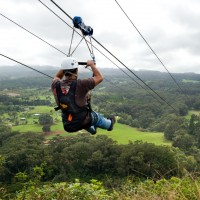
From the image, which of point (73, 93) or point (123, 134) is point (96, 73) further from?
point (123, 134)

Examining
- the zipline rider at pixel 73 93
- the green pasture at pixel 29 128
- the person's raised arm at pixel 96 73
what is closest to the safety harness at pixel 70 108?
the zipline rider at pixel 73 93

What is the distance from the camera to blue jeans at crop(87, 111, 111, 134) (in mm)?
4562

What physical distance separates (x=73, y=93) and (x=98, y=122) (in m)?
0.85

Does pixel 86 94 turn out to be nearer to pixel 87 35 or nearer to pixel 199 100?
pixel 87 35

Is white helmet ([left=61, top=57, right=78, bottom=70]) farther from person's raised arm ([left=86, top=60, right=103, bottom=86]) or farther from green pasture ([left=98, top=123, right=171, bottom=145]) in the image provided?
green pasture ([left=98, top=123, right=171, bottom=145])

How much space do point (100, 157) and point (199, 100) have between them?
63929mm

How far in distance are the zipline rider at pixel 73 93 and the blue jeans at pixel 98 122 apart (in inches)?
4.0

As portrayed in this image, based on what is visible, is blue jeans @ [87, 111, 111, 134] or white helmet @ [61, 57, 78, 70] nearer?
white helmet @ [61, 57, 78, 70]

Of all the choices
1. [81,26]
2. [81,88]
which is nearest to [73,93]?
[81,88]

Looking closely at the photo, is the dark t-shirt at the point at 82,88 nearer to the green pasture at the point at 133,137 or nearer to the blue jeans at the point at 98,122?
the blue jeans at the point at 98,122

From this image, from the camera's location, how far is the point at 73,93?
4082 millimetres

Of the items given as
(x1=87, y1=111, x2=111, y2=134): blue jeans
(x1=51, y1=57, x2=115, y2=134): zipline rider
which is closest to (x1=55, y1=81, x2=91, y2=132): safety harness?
(x1=51, y1=57, x2=115, y2=134): zipline rider

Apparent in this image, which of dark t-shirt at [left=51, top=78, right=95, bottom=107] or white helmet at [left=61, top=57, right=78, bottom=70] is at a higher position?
white helmet at [left=61, top=57, right=78, bottom=70]

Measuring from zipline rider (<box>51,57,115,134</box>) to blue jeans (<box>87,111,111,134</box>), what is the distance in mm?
102
